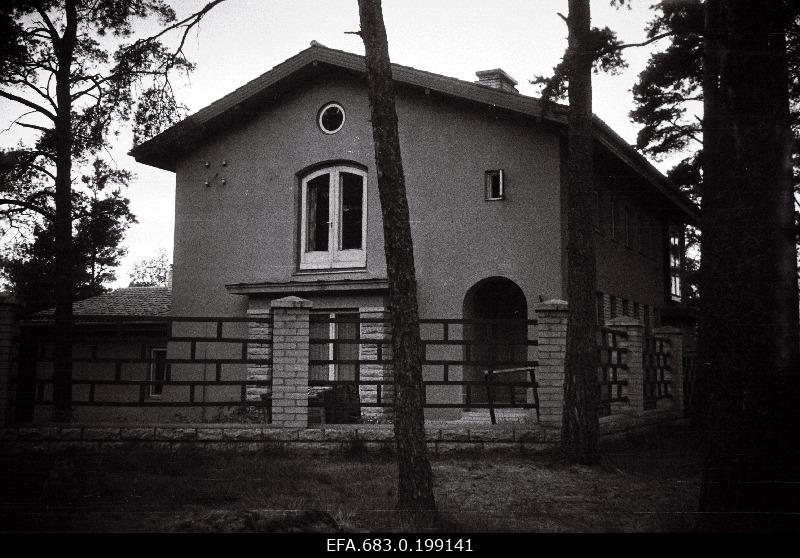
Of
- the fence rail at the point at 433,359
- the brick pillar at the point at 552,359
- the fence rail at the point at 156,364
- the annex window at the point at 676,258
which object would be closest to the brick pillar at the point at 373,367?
the fence rail at the point at 433,359

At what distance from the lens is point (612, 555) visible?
5.83 m

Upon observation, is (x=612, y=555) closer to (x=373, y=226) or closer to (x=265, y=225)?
(x=373, y=226)

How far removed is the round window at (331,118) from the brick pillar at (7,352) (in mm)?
8796

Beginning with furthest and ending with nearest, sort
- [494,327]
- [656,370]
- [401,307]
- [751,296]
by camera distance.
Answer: [494,327]
[656,370]
[401,307]
[751,296]

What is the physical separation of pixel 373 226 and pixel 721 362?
38.1 feet

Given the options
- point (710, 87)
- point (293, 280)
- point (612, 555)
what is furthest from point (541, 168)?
point (612, 555)

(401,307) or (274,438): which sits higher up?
(401,307)

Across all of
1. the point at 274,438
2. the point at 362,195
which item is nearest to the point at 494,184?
the point at 362,195

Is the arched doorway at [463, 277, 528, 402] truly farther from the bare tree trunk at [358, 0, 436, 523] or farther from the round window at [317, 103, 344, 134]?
the bare tree trunk at [358, 0, 436, 523]

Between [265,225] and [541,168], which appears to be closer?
[541,168]

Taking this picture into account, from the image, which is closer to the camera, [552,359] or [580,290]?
[580,290]

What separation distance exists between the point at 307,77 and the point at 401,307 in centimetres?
1291

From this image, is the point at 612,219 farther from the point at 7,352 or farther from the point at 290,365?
the point at 7,352

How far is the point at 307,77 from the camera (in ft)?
60.5
